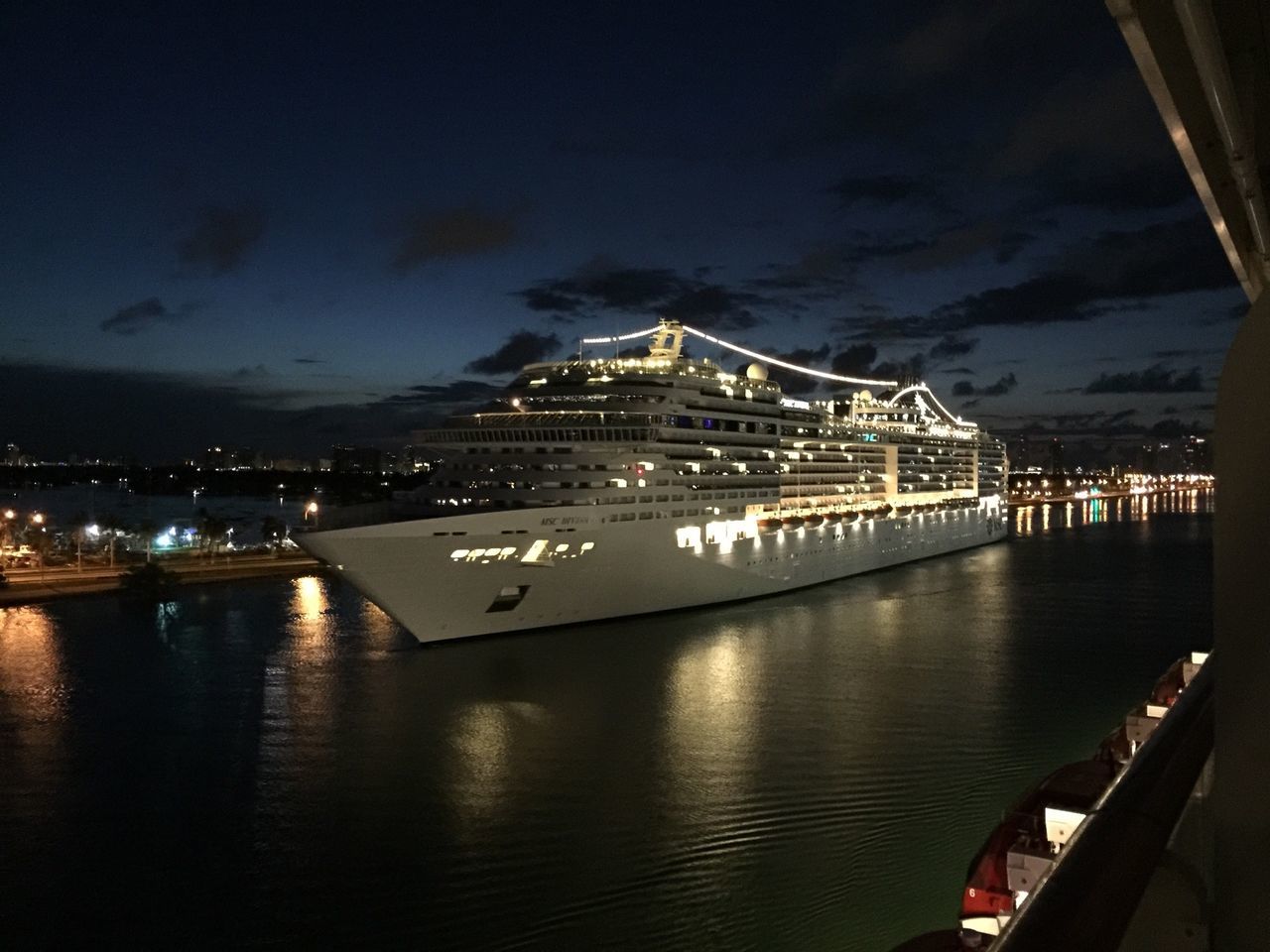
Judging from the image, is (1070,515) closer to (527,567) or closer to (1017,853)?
(527,567)

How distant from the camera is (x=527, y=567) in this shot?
17.0 metres

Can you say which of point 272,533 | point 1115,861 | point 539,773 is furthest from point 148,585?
point 1115,861

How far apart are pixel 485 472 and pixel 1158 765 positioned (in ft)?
59.3

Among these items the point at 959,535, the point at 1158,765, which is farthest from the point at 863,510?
the point at 1158,765

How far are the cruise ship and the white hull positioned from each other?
3 cm

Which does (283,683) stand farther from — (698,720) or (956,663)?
(956,663)


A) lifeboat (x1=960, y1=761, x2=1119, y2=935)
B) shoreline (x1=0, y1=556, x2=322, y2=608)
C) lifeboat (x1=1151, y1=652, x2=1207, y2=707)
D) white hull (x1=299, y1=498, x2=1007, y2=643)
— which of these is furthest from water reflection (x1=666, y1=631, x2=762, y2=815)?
shoreline (x1=0, y1=556, x2=322, y2=608)

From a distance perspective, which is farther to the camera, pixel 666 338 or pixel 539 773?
pixel 666 338

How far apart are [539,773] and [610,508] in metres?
7.25

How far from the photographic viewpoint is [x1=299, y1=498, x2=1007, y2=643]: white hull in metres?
15.9

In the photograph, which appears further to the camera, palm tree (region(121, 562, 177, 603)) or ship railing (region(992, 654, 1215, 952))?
palm tree (region(121, 562, 177, 603))

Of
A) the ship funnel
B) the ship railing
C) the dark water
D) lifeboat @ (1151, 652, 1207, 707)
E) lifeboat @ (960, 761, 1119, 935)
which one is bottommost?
the dark water

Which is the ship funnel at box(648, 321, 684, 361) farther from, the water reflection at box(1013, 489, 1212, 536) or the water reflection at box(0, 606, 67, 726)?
the water reflection at box(1013, 489, 1212, 536)

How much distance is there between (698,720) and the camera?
12930 mm
